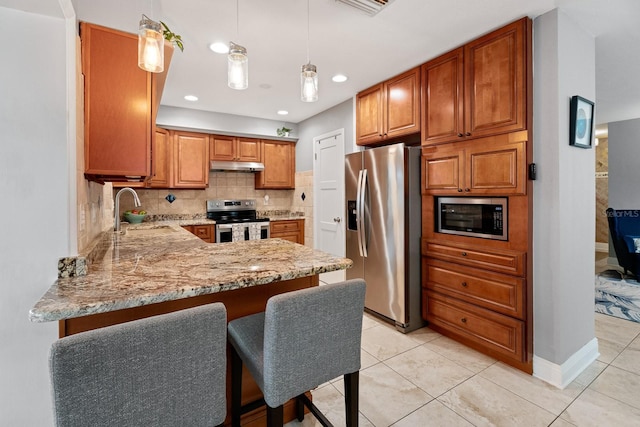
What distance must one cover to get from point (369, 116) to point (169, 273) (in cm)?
281

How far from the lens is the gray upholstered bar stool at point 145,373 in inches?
27.3

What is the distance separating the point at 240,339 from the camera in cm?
121

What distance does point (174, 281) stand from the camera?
107 cm

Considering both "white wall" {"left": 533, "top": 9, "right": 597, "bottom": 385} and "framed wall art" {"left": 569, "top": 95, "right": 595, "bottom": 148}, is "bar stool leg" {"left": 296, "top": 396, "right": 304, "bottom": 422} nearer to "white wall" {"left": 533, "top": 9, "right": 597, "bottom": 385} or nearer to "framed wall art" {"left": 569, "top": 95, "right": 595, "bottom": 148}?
"white wall" {"left": 533, "top": 9, "right": 597, "bottom": 385}

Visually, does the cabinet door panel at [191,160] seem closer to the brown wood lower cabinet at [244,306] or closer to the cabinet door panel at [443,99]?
the cabinet door panel at [443,99]

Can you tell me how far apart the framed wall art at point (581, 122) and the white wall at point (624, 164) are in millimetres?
3914

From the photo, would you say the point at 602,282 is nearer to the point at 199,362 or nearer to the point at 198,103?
the point at 199,362

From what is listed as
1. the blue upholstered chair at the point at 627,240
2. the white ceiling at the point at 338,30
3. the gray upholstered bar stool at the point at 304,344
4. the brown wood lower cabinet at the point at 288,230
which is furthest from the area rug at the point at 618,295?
the brown wood lower cabinet at the point at 288,230

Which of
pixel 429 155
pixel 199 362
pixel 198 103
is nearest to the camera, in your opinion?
pixel 199 362

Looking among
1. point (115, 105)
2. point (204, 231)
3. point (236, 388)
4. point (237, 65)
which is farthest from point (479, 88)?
point (204, 231)

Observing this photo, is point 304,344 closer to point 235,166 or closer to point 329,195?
point 329,195

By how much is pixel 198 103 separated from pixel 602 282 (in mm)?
6098

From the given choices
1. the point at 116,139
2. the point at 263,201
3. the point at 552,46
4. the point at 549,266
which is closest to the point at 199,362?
the point at 116,139

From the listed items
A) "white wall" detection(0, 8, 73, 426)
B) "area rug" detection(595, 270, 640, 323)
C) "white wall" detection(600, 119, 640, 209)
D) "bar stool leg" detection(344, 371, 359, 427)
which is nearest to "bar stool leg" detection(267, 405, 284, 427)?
"bar stool leg" detection(344, 371, 359, 427)
